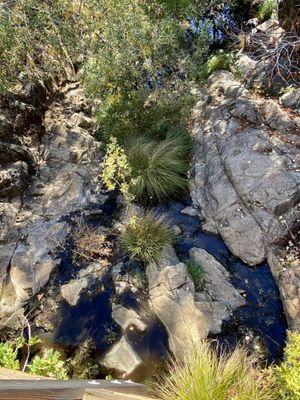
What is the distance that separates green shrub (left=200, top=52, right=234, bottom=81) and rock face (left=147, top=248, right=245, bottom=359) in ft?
16.5

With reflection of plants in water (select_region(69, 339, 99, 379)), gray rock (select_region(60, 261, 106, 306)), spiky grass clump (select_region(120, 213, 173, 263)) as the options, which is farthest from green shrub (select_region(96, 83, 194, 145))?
reflection of plants in water (select_region(69, 339, 99, 379))

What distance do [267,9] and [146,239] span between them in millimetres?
7035

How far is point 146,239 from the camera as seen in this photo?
5.30 m

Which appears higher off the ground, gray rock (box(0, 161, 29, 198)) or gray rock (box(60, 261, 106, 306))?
gray rock (box(0, 161, 29, 198))

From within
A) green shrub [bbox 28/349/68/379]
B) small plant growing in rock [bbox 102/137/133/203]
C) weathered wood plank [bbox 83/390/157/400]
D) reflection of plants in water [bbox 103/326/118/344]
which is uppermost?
weathered wood plank [bbox 83/390/157/400]

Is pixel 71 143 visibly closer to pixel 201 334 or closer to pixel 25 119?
pixel 25 119

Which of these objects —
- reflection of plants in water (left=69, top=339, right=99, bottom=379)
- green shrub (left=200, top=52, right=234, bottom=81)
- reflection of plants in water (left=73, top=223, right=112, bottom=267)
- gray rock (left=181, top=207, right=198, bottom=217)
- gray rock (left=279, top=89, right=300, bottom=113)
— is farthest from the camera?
green shrub (left=200, top=52, right=234, bottom=81)

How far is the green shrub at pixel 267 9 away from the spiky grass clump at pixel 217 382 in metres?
7.80

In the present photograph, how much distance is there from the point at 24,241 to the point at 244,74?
6350 mm

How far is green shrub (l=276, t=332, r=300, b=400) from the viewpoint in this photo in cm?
276

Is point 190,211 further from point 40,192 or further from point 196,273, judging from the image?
point 40,192

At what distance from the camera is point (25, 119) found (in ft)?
25.0

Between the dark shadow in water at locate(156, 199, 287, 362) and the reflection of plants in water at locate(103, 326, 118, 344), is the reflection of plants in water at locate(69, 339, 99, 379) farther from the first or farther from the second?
the dark shadow in water at locate(156, 199, 287, 362)

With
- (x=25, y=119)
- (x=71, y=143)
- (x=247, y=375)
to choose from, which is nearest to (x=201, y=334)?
(x=247, y=375)
